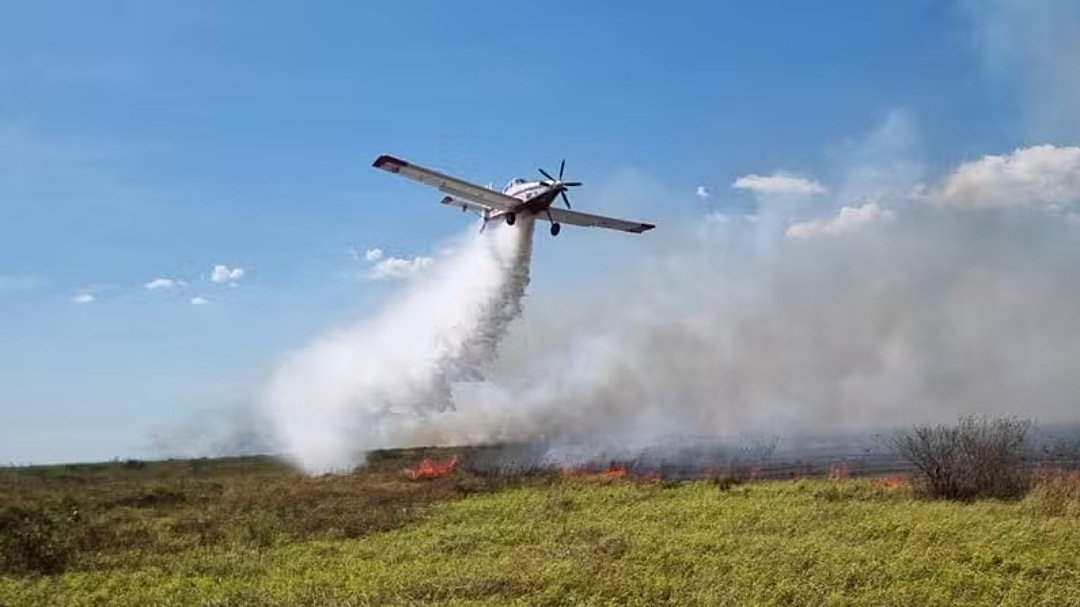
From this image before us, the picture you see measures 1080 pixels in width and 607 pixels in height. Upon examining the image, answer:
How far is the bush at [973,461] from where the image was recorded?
2953 cm

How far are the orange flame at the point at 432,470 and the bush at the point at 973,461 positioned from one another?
69.3ft

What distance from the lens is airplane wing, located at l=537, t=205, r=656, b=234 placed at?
45375 mm

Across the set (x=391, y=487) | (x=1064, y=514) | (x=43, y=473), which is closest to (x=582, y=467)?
(x=391, y=487)

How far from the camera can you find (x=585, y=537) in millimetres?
22547

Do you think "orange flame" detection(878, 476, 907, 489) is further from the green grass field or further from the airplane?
the airplane

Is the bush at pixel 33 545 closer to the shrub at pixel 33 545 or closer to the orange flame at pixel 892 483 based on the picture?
the shrub at pixel 33 545

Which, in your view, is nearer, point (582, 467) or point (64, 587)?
point (64, 587)

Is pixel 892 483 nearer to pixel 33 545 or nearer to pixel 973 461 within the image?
pixel 973 461

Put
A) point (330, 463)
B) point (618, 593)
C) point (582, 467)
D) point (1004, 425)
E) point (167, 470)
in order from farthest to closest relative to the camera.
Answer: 1. point (167, 470)
2. point (330, 463)
3. point (582, 467)
4. point (1004, 425)
5. point (618, 593)

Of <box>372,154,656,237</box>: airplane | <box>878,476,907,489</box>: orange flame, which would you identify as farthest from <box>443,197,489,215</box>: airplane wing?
<box>878,476,907,489</box>: orange flame

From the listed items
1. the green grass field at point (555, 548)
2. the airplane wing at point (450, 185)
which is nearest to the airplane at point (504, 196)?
the airplane wing at point (450, 185)

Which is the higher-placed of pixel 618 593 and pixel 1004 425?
pixel 1004 425

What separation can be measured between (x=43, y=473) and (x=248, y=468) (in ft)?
38.0

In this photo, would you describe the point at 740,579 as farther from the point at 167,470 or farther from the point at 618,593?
the point at 167,470
